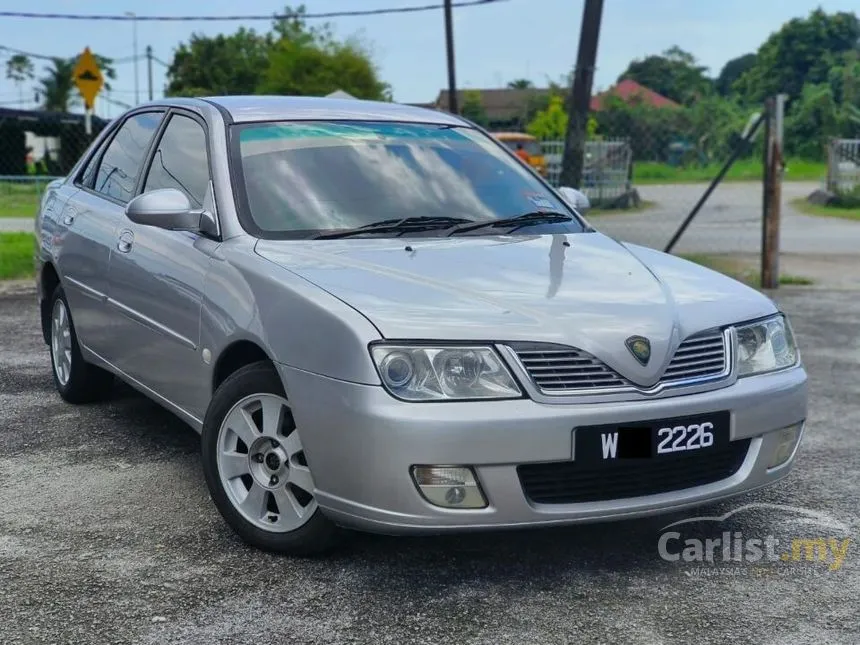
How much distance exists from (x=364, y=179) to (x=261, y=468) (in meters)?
1.29

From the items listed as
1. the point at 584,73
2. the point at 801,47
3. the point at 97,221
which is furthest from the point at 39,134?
the point at 801,47

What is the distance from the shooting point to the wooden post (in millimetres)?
10336

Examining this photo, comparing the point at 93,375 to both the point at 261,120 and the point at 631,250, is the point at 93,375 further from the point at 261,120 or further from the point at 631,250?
the point at 631,250

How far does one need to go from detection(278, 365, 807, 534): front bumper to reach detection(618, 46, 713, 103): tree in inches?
3873

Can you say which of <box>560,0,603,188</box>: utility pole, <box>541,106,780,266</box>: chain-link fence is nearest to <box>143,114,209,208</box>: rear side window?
<box>541,106,780,266</box>: chain-link fence

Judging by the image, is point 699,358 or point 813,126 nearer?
point 699,358

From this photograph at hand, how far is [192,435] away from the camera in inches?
203

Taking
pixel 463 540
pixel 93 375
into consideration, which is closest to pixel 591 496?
pixel 463 540

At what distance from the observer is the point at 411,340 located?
3.14m

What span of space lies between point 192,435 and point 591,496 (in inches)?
96.8

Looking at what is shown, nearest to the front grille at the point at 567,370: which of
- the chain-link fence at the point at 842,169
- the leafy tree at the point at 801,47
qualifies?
the chain-link fence at the point at 842,169

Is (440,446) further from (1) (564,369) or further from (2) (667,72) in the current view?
(2) (667,72)

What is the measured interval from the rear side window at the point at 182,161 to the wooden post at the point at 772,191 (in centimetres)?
698

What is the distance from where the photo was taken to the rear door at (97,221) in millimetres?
4984
